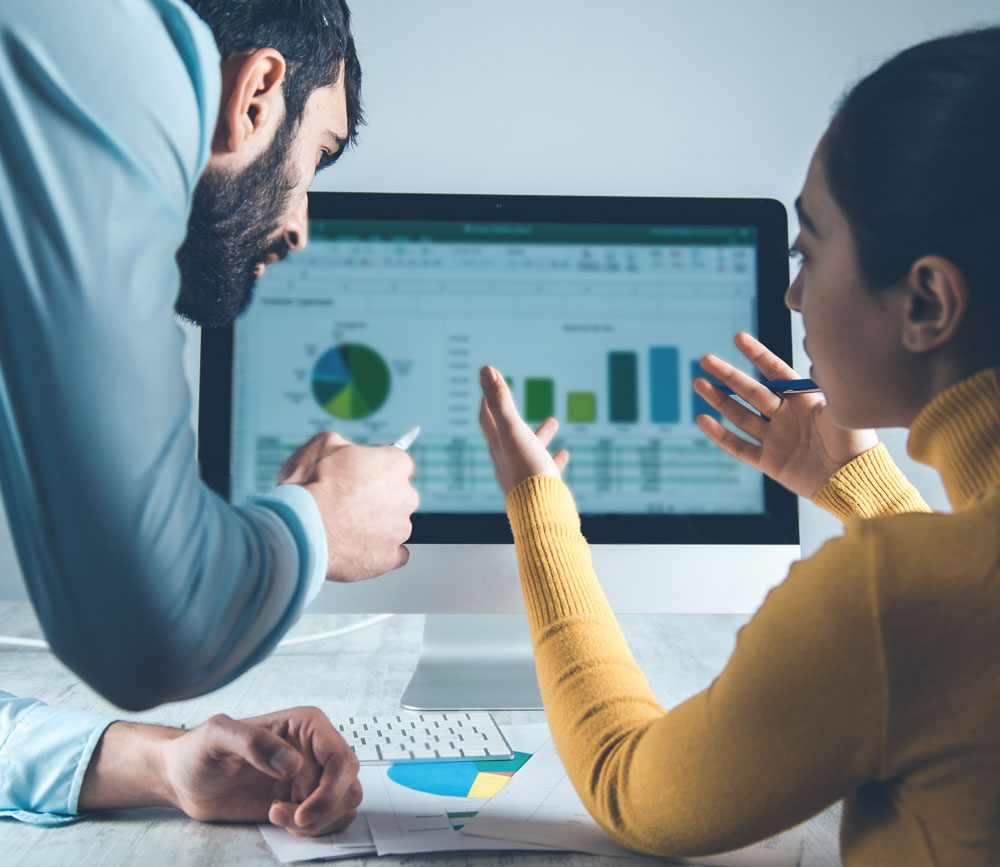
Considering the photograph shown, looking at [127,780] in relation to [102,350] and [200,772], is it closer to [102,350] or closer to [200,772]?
[200,772]

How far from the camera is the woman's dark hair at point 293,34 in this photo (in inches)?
27.3

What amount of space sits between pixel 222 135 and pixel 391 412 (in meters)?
0.31

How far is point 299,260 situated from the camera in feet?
2.87

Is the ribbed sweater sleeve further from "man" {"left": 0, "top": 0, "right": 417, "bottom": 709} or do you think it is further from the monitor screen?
"man" {"left": 0, "top": 0, "right": 417, "bottom": 709}

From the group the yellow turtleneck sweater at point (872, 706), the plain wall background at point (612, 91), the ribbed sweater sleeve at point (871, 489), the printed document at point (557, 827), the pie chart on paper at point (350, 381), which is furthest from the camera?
the plain wall background at point (612, 91)

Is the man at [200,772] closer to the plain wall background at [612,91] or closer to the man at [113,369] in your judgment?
the man at [113,369]

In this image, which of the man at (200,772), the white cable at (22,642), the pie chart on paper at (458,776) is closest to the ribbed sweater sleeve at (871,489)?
the pie chart on paper at (458,776)

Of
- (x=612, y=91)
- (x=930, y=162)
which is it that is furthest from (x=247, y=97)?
(x=612, y=91)

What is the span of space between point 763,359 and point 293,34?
1.76 ft

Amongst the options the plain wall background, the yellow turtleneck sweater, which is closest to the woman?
the yellow turtleneck sweater

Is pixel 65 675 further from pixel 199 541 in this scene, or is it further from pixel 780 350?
pixel 780 350

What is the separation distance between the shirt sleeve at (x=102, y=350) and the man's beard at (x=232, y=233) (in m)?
0.27

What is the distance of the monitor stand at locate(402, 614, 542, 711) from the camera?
0.82 metres

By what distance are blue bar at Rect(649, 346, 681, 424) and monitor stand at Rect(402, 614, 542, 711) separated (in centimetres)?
30
